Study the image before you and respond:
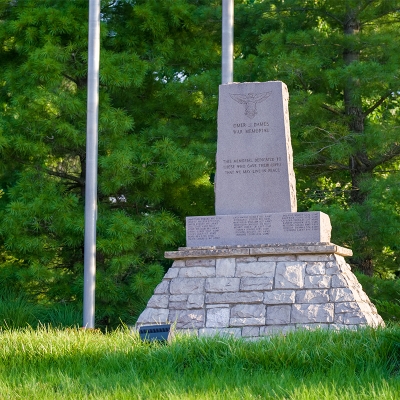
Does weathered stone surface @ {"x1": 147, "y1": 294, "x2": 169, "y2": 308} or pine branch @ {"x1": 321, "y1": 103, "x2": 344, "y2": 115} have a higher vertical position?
pine branch @ {"x1": 321, "y1": 103, "x2": 344, "y2": 115}

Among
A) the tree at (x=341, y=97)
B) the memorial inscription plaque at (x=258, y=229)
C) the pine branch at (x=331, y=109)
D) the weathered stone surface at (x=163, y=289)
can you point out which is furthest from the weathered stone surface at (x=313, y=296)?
the pine branch at (x=331, y=109)

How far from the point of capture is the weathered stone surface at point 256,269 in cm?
953

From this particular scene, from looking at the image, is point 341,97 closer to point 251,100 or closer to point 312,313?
point 251,100

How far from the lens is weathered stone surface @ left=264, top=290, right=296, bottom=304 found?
9320 millimetres

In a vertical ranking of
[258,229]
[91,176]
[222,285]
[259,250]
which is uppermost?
[91,176]

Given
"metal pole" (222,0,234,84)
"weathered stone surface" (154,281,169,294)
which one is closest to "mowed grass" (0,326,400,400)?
"weathered stone surface" (154,281,169,294)

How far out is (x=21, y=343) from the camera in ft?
24.2

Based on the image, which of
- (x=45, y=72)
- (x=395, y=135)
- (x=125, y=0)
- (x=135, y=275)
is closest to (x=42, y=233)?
(x=135, y=275)

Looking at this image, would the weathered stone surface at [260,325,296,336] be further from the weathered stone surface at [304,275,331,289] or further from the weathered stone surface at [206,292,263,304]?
the weathered stone surface at [304,275,331,289]

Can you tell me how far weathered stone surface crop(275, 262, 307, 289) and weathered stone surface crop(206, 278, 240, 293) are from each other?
0.47 m

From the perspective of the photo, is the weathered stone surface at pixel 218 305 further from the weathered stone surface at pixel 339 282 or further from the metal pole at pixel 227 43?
the metal pole at pixel 227 43

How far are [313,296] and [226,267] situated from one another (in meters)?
1.06

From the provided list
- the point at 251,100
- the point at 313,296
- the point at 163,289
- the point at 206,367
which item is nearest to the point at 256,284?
the point at 313,296

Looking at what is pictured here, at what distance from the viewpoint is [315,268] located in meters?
9.42
